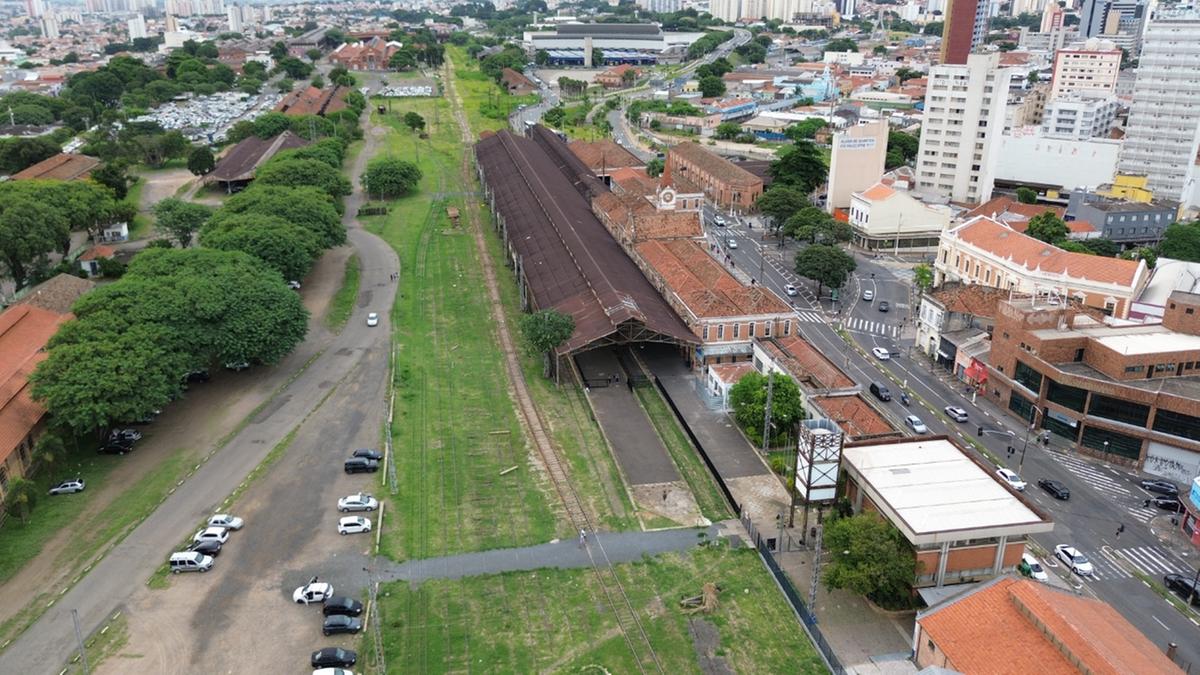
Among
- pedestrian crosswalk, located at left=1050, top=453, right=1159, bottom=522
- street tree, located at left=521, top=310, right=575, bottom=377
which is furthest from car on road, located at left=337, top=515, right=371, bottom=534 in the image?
pedestrian crosswalk, located at left=1050, top=453, right=1159, bottom=522

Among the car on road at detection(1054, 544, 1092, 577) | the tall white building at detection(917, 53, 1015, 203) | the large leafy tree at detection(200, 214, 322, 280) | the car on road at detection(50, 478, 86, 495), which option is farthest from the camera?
the tall white building at detection(917, 53, 1015, 203)

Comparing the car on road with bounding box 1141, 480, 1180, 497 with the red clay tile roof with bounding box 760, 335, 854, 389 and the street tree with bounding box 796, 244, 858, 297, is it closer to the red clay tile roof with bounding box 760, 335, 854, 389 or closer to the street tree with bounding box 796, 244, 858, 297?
the red clay tile roof with bounding box 760, 335, 854, 389

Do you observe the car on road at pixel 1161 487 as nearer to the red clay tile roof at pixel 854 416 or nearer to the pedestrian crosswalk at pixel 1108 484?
the pedestrian crosswalk at pixel 1108 484

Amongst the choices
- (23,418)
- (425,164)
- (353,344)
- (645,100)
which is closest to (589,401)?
(353,344)

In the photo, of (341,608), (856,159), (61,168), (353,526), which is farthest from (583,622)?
(61,168)

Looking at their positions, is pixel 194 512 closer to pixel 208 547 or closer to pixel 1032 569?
pixel 208 547

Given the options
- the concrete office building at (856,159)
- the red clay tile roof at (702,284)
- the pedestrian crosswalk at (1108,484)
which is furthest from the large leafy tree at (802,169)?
the pedestrian crosswalk at (1108,484)
